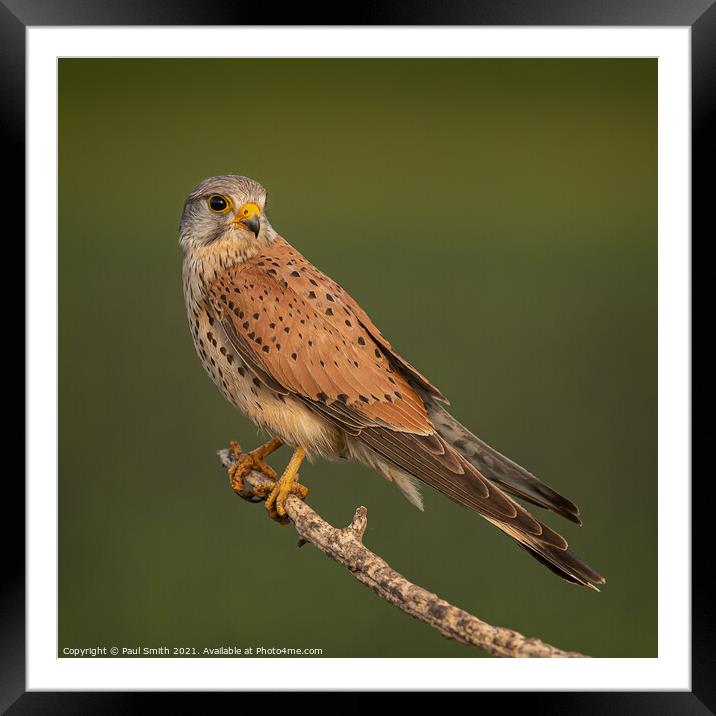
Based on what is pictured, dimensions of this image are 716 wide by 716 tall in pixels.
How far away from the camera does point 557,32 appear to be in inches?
99.7

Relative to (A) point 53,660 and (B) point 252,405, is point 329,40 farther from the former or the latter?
(A) point 53,660

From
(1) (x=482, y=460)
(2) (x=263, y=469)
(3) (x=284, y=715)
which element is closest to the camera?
(3) (x=284, y=715)

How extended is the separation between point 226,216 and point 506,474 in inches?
49.2

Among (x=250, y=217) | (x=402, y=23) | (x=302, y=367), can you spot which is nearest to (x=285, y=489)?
(x=302, y=367)

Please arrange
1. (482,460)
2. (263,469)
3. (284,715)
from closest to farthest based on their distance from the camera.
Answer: (284,715)
(482,460)
(263,469)

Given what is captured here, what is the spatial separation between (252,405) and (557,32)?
Answer: 152 centimetres

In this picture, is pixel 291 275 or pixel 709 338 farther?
pixel 291 275

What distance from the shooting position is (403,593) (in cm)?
222

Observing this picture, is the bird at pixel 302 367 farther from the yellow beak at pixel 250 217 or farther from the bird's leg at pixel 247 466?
the bird's leg at pixel 247 466

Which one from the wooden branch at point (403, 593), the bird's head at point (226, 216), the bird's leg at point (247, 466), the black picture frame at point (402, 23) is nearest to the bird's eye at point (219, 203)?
the bird's head at point (226, 216)

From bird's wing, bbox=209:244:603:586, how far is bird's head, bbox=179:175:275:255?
10cm

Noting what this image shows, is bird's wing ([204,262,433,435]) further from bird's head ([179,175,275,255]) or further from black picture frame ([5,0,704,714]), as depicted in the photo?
black picture frame ([5,0,704,714])

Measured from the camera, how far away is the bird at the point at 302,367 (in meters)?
2.64

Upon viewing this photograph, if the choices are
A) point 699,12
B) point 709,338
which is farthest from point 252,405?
point 699,12
